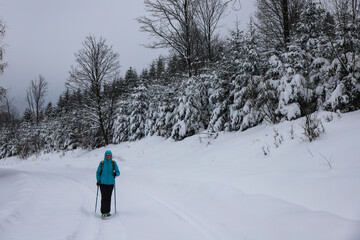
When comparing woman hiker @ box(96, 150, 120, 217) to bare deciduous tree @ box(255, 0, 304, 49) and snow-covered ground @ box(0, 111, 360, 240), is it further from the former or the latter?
bare deciduous tree @ box(255, 0, 304, 49)

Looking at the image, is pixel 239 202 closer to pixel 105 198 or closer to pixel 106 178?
pixel 105 198

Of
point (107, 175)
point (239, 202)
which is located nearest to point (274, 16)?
point (239, 202)

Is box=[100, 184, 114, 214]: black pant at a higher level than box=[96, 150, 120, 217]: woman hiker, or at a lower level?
lower

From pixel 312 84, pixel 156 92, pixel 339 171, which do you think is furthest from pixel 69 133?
pixel 339 171

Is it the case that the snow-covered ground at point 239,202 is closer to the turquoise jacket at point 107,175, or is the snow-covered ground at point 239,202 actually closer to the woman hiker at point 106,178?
the woman hiker at point 106,178

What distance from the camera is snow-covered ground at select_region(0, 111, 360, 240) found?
14.1 ft

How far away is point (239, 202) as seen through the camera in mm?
5785

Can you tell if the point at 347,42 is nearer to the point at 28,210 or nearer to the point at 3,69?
the point at 28,210

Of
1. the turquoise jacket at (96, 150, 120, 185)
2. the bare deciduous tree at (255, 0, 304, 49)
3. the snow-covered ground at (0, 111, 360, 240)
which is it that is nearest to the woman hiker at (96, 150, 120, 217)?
the turquoise jacket at (96, 150, 120, 185)

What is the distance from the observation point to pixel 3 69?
43.3 feet

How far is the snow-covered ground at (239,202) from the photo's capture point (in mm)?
4301

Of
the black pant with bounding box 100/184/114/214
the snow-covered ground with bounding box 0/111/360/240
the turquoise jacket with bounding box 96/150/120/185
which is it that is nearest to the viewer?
the snow-covered ground with bounding box 0/111/360/240

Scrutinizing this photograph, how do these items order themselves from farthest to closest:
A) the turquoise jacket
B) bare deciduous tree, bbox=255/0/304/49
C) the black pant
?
bare deciduous tree, bbox=255/0/304/49 → the turquoise jacket → the black pant

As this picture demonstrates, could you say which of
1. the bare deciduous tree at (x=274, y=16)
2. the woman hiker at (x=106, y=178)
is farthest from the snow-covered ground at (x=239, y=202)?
the bare deciduous tree at (x=274, y=16)
